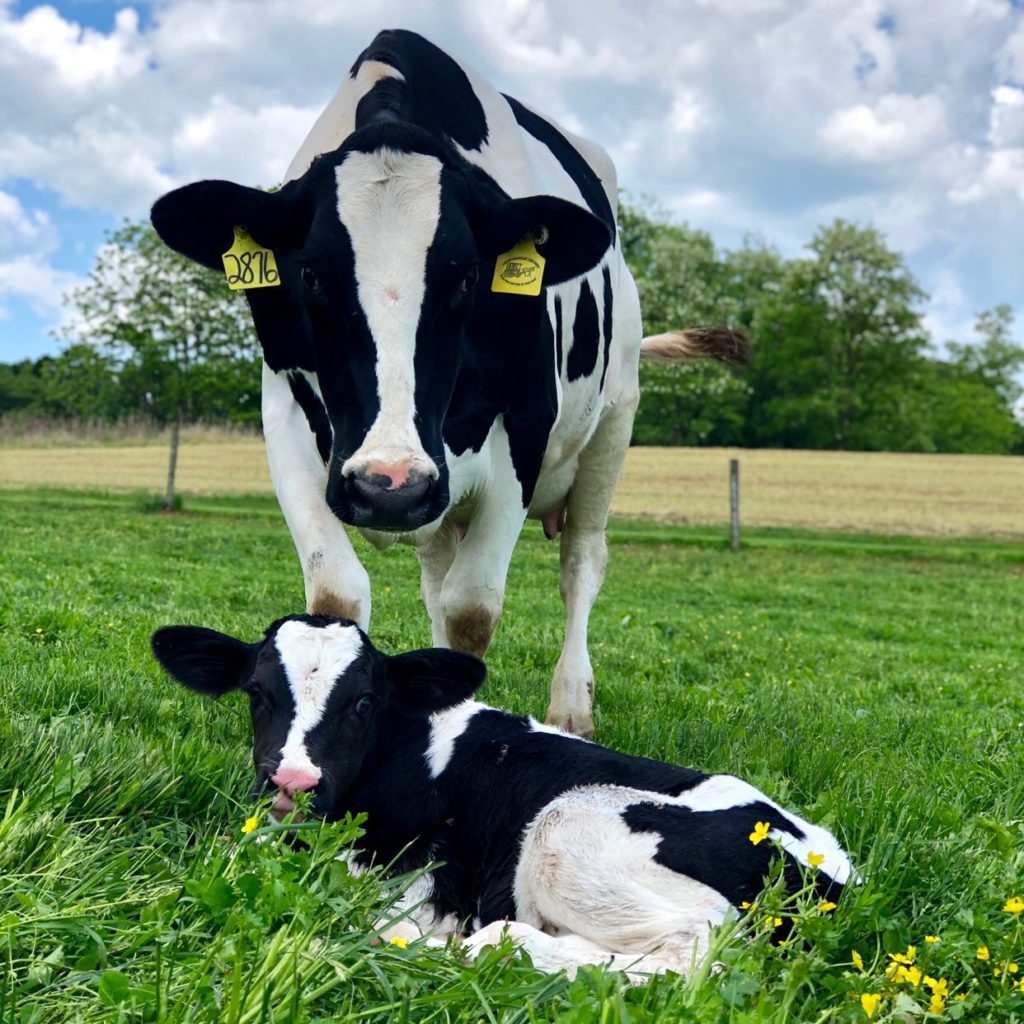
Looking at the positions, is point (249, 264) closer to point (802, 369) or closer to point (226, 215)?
point (226, 215)

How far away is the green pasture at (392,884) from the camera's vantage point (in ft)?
7.18

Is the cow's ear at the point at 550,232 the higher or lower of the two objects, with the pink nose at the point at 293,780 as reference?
higher

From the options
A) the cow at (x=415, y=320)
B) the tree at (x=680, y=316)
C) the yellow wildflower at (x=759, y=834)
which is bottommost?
the yellow wildflower at (x=759, y=834)

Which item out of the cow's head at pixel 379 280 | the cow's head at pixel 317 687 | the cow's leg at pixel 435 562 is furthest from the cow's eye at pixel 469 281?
the cow's leg at pixel 435 562

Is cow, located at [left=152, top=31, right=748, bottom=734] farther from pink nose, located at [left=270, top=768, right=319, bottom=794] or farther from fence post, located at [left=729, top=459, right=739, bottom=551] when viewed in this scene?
fence post, located at [left=729, top=459, right=739, bottom=551]

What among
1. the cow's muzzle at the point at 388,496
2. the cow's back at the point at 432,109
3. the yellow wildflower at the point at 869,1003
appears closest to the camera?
the yellow wildflower at the point at 869,1003

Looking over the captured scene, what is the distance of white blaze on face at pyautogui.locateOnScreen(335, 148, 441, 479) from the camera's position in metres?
3.83

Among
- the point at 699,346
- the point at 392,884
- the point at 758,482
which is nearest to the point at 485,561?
the point at 392,884

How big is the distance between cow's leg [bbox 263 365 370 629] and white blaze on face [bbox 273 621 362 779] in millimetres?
511

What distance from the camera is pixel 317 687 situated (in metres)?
3.54

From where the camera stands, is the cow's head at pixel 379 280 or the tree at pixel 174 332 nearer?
the cow's head at pixel 379 280

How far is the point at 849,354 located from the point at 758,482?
2777cm

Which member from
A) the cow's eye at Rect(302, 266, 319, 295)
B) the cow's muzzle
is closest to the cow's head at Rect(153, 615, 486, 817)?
the cow's muzzle

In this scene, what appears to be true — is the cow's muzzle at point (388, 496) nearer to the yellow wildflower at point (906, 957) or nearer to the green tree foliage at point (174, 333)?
the yellow wildflower at point (906, 957)
